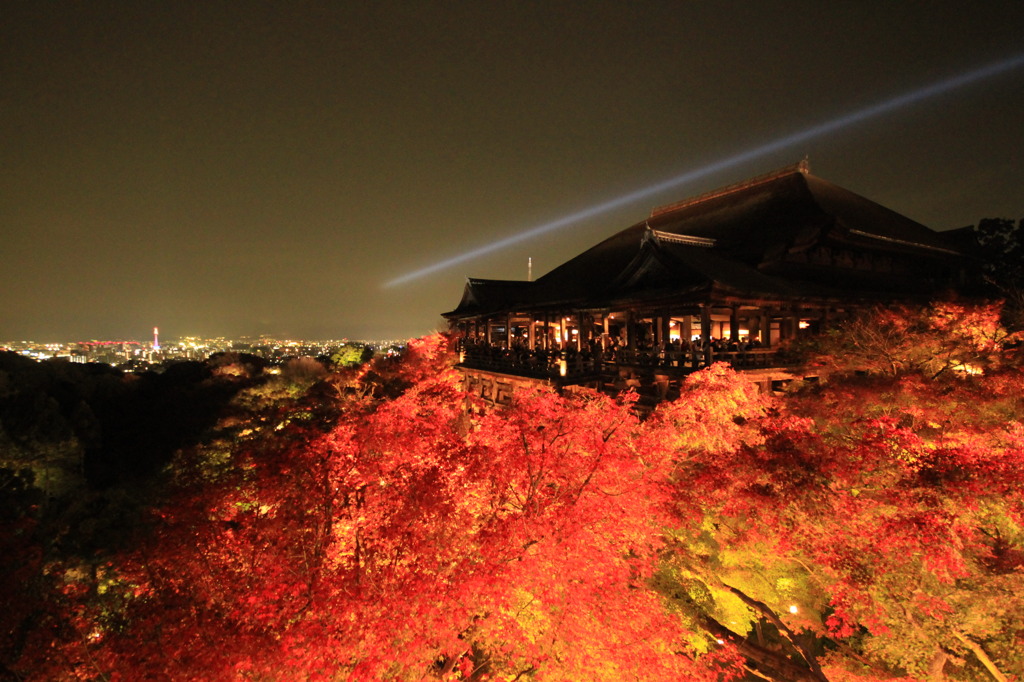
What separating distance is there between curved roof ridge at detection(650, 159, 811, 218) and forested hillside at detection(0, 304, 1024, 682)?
14.8m

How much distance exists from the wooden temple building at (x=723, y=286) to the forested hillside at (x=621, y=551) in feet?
8.70

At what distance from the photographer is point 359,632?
7734 mm

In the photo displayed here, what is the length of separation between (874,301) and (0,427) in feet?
133

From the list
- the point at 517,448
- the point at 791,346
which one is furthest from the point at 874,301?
the point at 517,448

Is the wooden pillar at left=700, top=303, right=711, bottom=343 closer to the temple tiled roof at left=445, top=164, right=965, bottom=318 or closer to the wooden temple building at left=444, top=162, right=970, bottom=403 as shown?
the wooden temple building at left=444, top=162, right=970, bottom=403

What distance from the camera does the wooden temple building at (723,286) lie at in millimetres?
15836

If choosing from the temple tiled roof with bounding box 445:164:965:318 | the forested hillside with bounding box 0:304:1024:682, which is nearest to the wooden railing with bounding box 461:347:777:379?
the forested hillside with bounding box 0:304:1024:682

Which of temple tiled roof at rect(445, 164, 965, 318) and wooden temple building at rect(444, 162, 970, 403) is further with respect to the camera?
temple tiled roof at rect(445, 164, 965, 318)

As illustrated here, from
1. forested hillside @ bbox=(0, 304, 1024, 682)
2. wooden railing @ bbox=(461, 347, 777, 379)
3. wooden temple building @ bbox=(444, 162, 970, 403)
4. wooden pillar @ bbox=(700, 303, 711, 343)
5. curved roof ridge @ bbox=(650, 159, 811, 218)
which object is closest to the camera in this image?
forested hillside @ bbox=(0, 304, 1024, 682)

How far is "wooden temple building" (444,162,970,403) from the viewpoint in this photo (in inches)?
623

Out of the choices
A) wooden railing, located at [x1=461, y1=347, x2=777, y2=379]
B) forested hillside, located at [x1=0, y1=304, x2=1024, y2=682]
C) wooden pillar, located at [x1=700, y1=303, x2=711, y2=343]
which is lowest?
forested hillside, located at [x1=0, y1=304, x2=1024, y2=682]

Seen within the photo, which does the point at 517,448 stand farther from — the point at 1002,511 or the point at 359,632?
the point at 1002,511

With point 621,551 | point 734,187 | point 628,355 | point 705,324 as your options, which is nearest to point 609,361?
point 628,355

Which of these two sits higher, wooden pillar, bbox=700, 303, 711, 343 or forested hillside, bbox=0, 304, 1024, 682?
wooden pillar, bbox=700, 303, 711, 343
